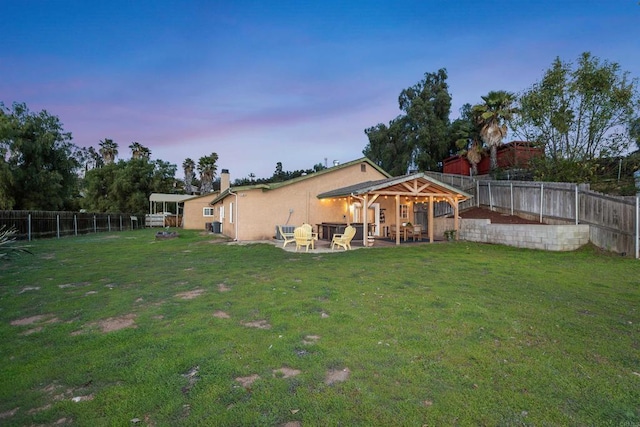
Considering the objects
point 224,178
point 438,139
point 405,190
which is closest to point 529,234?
point 405,190

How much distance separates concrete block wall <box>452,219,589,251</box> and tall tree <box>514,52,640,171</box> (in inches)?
185

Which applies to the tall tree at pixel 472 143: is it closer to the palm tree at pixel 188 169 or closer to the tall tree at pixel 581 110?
the tall tree at pixel 581 110

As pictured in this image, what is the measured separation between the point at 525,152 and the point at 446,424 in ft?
68.8

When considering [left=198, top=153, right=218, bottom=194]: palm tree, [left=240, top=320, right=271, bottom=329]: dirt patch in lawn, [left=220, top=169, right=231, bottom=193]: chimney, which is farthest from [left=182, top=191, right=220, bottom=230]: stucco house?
[left=240, top=320, right=271, bottom=329]: dirt patch in lawn

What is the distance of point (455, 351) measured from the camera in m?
3.42

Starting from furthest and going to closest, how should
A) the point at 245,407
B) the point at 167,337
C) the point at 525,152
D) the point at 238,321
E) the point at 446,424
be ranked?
the point at 525,152 < the point at 238,321 < the point at 167,337 < the point at 245,407 < the point at 446,424

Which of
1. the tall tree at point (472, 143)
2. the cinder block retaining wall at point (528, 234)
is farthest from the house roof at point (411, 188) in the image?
the tall tree at point (472, 143)

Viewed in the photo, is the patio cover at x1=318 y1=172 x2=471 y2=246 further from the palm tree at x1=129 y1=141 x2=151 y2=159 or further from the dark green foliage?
the palm tree at x1=129 y1=141 x2=151 y2=159

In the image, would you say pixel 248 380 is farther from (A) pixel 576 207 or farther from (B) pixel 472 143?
(B) pixel 472 143

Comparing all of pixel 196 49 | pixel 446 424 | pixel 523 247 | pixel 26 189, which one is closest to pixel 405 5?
pixel 196 49

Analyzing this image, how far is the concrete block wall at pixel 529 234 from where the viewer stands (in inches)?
442

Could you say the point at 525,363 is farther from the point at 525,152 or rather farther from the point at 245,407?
the point at 525,152

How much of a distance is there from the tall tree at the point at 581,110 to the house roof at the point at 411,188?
17.0 ft

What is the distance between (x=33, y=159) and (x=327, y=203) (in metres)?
23.7
